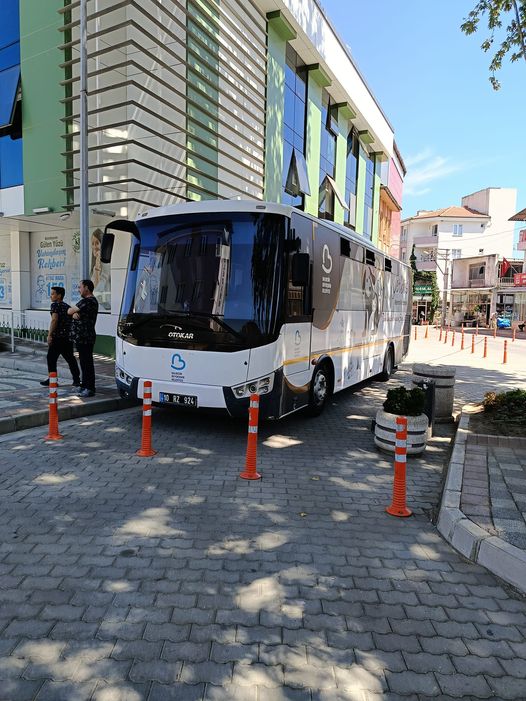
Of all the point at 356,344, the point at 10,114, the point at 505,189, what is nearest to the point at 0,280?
the point at 10,114

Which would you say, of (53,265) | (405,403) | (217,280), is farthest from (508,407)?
(53,265)

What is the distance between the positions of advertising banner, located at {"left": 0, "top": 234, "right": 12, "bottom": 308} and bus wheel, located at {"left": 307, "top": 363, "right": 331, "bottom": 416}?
13127 millimetres

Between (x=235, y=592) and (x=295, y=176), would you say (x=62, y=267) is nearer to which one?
(x=295, y=176)

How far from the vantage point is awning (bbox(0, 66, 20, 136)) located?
14.7 metres

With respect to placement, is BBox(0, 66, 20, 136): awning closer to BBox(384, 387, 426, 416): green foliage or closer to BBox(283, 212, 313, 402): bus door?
BBox(283, 212, 313, 402): bus door

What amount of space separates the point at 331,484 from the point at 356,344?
194 inches

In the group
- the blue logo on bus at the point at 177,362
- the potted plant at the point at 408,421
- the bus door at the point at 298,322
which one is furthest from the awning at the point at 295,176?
the potted plant at the point at 408,421

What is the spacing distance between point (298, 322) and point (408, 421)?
203 cm

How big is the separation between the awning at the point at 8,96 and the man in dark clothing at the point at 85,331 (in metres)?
9.52

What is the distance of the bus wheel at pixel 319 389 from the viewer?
310 inches

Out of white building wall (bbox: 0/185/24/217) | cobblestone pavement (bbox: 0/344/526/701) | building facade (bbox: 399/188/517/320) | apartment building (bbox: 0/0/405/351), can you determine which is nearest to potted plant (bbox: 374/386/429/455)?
cobblestone pavement (bbox: 0/344/526/701)

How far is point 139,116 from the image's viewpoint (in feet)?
39.1

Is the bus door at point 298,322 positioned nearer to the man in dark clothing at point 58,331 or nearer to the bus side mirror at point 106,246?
the bus side mirror at point 106,246

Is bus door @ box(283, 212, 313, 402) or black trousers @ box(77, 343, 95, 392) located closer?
bus door @ box(283, 212, 313, 402)
